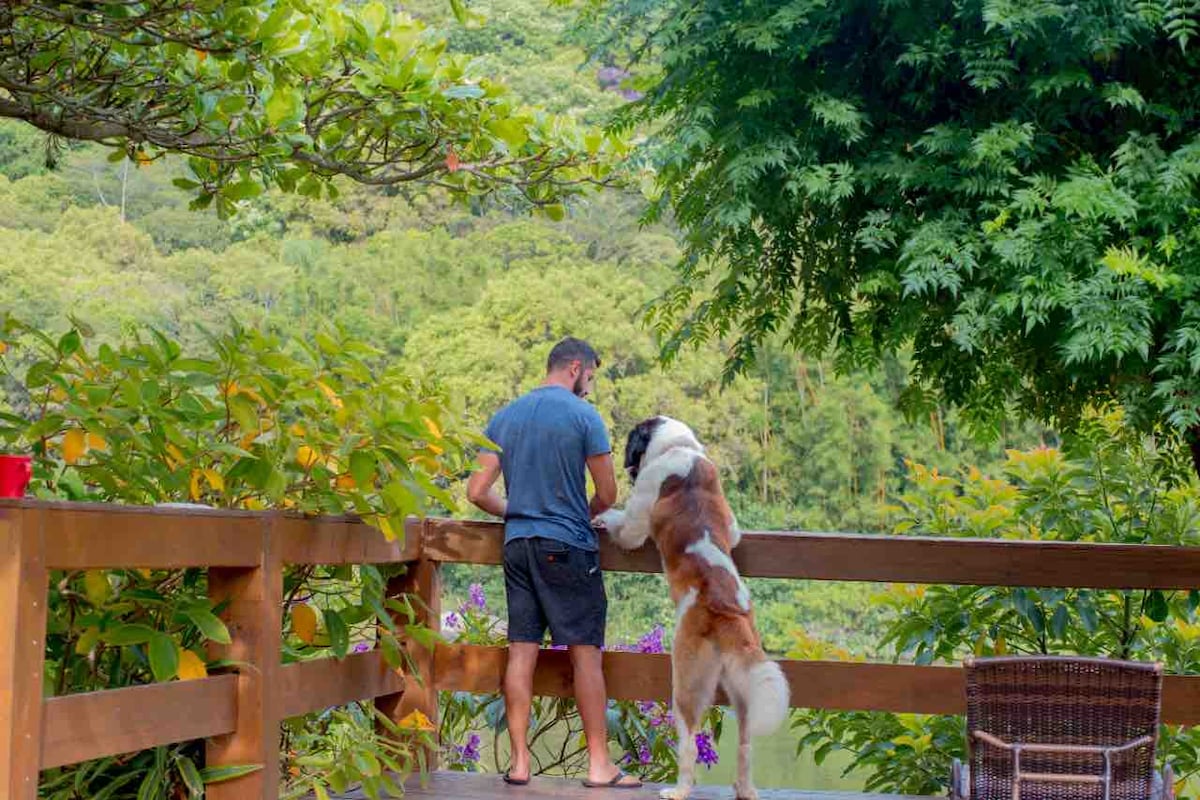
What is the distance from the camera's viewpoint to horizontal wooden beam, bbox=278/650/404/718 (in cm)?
432

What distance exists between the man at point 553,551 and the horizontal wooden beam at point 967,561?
612 millimetres

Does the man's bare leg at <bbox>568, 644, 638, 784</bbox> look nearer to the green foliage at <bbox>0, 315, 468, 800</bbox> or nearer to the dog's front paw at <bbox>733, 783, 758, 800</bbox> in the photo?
the dog's front paw at <bbox>733, 783, 758, 800</bbox>

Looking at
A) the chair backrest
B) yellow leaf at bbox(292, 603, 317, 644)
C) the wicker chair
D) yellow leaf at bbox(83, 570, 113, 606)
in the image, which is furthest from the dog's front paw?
yellow leaf at bbox(83, 570, 113, 606)

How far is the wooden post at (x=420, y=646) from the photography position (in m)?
5.52

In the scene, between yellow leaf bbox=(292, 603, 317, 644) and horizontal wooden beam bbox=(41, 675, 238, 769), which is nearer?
horizontal wooden beam bbox=(41, 675, 238, 769)

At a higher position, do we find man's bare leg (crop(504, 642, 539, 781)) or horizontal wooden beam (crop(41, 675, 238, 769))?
horizontal wooden beam (crop(41, 675, 238, 769))

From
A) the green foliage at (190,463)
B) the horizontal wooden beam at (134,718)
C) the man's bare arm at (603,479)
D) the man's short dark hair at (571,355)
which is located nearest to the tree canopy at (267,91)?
the green foliage at (190,463)

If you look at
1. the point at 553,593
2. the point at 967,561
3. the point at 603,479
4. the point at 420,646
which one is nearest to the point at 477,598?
the point at 420,646

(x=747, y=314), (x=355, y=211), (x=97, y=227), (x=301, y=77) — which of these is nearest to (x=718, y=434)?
(x=355, y=211)

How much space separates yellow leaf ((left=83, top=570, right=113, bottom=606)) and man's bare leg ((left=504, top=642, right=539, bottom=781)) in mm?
2131

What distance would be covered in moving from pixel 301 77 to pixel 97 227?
3445cm

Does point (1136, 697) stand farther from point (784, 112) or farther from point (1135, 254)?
point (784, 112)

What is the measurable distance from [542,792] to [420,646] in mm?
825

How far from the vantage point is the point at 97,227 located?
3641 centimetres
